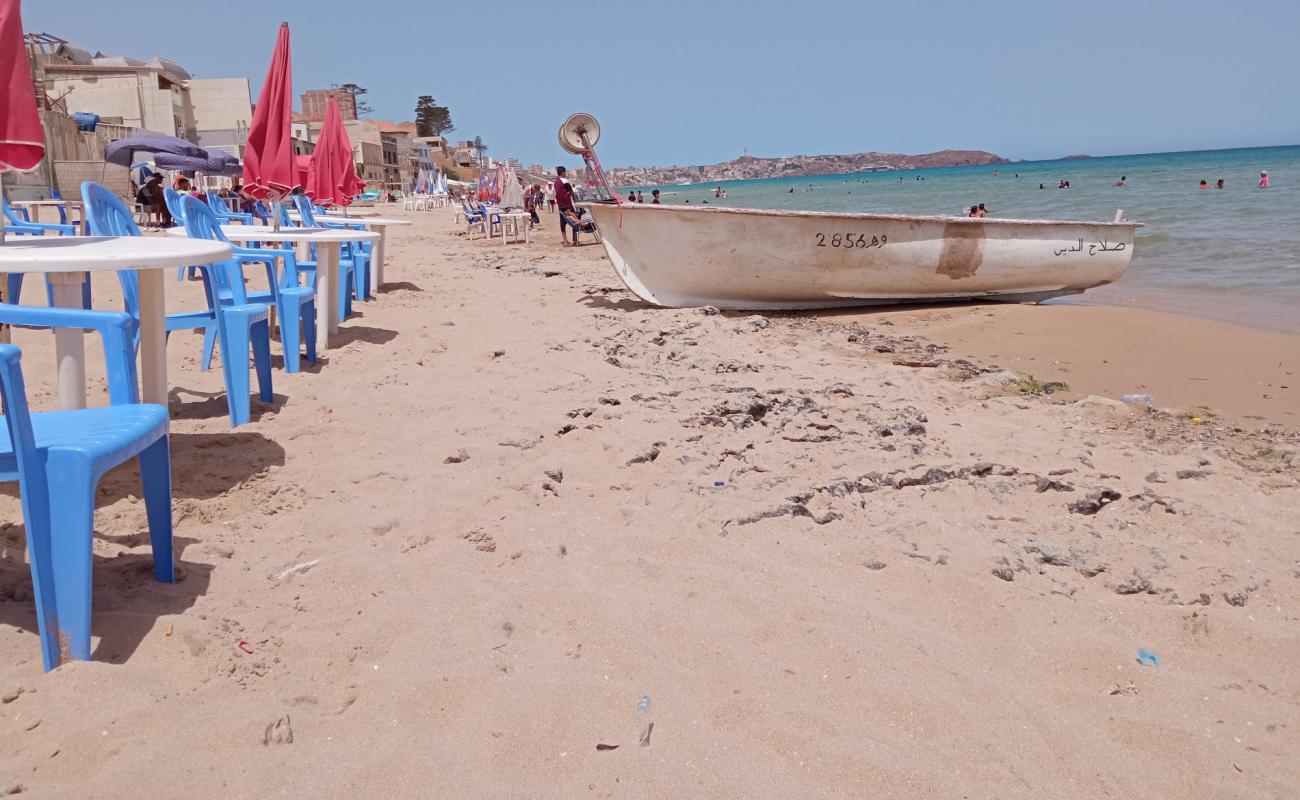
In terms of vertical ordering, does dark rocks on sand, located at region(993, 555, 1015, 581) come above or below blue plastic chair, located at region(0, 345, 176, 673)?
below

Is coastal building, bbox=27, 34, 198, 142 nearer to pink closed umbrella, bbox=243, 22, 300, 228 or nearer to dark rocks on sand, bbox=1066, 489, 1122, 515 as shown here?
pink closed umbrella, bbox=243, 22, 300, 228

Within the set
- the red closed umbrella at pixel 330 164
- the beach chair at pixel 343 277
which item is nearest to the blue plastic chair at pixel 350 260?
the beach chair at pixel 343 277

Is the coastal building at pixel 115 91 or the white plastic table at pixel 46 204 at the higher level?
the coastal building at pixel 115 91

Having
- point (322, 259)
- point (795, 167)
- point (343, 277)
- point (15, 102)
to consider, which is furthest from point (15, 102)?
point (795, 167)

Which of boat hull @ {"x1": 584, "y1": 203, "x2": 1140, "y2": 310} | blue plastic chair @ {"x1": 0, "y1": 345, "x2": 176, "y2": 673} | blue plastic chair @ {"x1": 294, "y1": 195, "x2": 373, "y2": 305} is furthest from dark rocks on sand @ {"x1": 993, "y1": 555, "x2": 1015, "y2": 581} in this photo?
blue plastic chair @ {"x1": 294, "y1": 195, "x2": 373, "y2": 305}

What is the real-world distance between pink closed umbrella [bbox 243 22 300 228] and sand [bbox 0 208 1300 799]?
1484 mm

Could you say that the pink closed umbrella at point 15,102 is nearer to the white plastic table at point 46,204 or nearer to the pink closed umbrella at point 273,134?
the pink closed umbrella at point 273,134

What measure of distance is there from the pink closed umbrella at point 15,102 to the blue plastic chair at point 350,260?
3.71 m

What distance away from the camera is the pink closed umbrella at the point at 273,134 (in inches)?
203

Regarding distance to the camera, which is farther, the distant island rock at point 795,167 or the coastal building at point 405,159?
the distant island rock at point 795,167

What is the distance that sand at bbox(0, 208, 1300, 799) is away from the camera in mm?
1605

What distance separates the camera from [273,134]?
5.27m

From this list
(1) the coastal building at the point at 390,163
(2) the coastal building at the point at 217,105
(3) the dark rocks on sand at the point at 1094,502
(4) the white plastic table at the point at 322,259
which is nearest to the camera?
(3) the dark rocks on sand at the point at 1094,502

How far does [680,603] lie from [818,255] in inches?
217
